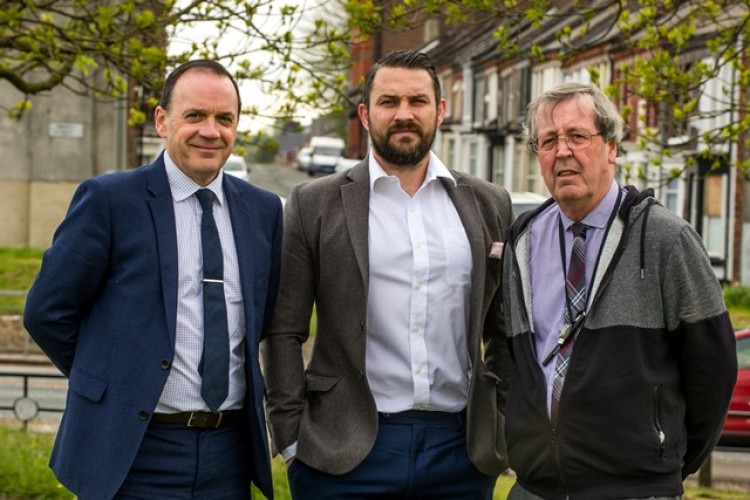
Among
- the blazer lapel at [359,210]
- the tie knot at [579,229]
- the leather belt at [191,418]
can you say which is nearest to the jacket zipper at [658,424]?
the tie knot at [579,229]

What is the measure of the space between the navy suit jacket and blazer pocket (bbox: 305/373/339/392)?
318 millimetres

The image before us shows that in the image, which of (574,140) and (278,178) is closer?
(574,140)

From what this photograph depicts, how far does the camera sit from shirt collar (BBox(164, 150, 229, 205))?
4711mm

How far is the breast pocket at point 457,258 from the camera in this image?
4902 mm

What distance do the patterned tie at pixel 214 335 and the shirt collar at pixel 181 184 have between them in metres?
0.23

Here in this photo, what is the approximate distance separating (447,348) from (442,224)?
0.50m

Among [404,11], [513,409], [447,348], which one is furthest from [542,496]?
[404,11]

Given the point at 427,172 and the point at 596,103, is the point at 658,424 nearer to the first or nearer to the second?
the point at 596,103

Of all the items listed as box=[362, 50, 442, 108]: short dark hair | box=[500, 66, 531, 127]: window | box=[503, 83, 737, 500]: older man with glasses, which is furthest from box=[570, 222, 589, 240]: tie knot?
box=[500, 66, 531, 127]: window

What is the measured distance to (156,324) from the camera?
4504 millimetres

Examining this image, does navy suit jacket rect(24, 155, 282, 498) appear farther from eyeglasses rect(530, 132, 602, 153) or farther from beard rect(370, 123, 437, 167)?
eyeglasses rect(530, 132, 602, 153)

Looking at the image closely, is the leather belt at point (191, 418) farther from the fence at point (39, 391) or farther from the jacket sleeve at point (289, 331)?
the fence at point (39, 391)

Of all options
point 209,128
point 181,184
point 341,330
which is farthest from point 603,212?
point 181,184

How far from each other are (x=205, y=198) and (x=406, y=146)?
2.63ft
